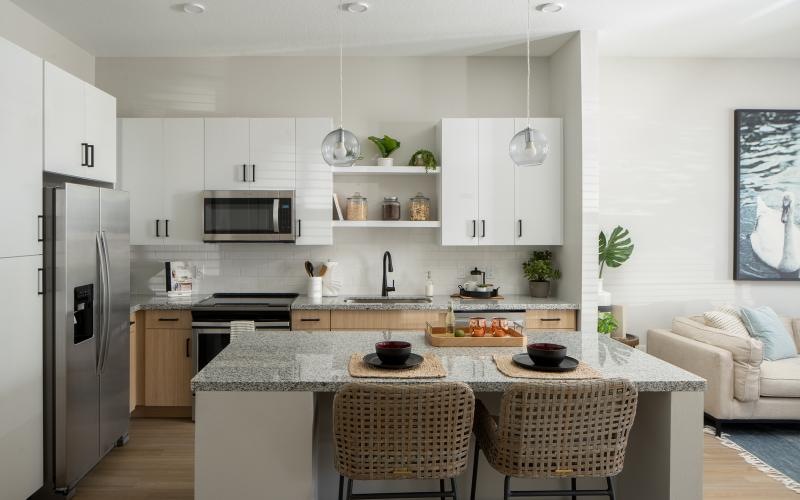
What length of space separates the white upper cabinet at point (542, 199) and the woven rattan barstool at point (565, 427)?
9.01 ft

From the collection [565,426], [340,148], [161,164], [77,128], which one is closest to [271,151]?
[161,164]

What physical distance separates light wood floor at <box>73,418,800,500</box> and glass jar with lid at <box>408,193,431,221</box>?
2381mm

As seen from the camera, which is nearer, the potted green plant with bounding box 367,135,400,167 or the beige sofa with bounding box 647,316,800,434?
the beige sofa with bounding box 647,316,800,434

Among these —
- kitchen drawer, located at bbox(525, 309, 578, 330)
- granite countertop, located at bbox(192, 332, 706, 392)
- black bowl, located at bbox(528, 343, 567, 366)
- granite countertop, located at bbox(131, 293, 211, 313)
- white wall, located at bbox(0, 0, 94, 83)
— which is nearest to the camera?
granite countertop, located at bbox(192, 332, 706, 392)

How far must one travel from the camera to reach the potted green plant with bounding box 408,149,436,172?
470cm

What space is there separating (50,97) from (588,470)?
10.6 ft

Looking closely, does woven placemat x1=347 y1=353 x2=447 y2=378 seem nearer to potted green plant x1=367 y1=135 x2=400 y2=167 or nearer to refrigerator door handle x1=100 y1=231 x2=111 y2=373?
refrigerator door handle x1=100 y1=231 x2=111 y2=373

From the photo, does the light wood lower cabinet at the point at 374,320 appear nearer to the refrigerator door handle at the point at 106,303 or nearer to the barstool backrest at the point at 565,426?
the refrigerator door handle at the point at 106,303

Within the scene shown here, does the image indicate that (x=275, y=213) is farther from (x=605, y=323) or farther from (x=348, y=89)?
(x=605, y=323)

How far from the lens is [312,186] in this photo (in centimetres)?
468

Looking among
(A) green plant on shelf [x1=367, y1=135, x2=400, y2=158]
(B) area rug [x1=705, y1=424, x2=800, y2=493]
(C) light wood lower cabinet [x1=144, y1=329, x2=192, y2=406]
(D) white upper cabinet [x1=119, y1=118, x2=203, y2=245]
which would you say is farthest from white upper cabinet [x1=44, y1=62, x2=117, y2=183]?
(B) area rug [x1=705, y1=424, x2=800, y2=493]

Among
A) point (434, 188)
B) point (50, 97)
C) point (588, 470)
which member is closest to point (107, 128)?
point (50, 97)

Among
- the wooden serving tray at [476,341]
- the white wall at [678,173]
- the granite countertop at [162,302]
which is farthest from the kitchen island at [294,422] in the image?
the white wall at [678,173]

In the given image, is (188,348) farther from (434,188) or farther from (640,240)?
(640,240)
